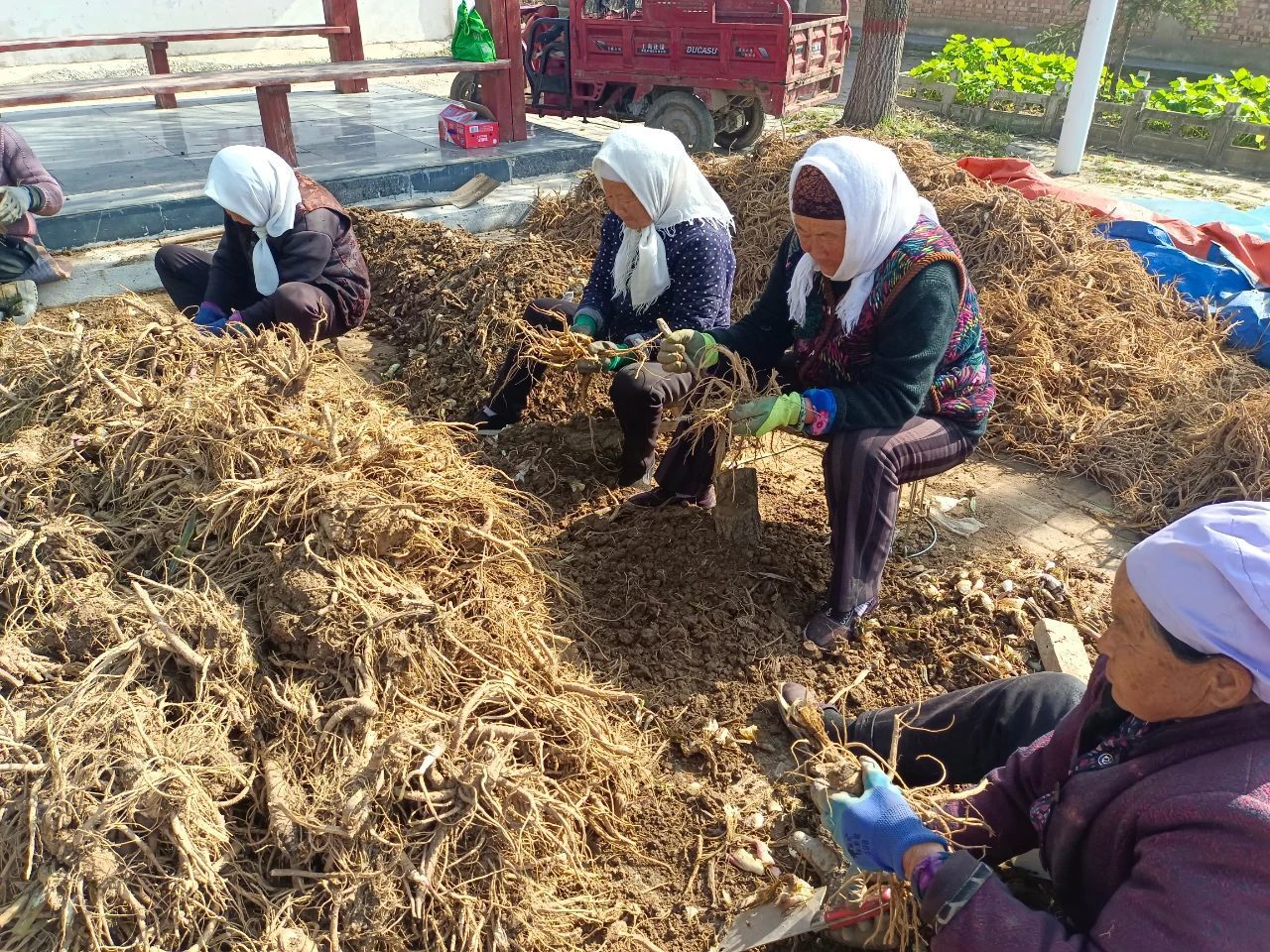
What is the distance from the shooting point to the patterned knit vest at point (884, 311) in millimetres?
2223

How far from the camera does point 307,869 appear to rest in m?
1.51

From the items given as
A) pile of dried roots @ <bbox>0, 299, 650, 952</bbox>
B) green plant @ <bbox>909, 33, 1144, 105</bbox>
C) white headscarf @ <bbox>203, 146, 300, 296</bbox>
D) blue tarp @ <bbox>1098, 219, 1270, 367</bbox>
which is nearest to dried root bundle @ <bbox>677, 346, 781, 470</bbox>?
pile of dried roots @ <bbox>0, 299, 650, 952</bbox>

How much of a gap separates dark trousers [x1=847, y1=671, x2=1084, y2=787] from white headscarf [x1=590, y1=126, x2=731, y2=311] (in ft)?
5.46

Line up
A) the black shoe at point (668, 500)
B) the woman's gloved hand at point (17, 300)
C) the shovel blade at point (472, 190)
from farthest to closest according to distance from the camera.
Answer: the shovel blade at point (472, 190) < the woman's gloved hand at point (17, 300) < the black shoe at point (668, 500)

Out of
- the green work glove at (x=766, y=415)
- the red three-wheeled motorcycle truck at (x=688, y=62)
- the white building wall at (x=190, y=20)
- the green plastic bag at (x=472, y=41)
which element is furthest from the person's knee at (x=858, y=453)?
the white building wall at (x=190, y=20)

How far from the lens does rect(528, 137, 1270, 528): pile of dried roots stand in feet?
10.6

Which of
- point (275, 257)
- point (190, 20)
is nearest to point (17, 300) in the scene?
point (275, 257)

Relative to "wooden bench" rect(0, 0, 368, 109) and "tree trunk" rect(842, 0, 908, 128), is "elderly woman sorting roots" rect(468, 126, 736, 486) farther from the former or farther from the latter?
"tree trunk" rect(842, 0, 908, 128)

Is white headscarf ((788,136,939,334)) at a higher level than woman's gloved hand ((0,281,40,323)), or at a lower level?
higher

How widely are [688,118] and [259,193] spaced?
544cm

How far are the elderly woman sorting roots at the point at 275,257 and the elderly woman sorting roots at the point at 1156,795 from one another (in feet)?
8.80

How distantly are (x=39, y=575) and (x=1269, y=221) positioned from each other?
19.8 ft

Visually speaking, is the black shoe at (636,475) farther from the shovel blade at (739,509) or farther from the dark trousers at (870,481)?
the dark trousers at (870,481)

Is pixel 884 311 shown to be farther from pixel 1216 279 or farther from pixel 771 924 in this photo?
pixel 1216 279
